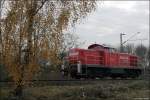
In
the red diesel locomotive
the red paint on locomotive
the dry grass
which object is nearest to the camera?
the dry grass

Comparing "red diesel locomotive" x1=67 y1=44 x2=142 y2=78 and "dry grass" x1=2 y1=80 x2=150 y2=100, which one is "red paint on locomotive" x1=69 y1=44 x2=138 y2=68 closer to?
"red diesel locomotive" x1=67 y1=44 x2=142 y2=78

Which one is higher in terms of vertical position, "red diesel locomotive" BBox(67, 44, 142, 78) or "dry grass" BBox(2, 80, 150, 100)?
"red diesel locomotive" BBox(67, 44, 142, 78)

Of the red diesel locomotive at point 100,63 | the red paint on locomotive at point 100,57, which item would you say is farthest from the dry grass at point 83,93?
the red paint on locomotive at point 100,57

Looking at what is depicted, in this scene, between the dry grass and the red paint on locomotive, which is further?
the red paint on locomotive

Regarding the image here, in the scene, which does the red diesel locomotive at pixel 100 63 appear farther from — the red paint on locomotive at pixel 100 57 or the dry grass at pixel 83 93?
the dry grass at pixel 83 93

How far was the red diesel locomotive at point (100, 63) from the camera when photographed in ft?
111

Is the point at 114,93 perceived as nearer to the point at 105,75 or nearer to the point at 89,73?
the point at 89,73

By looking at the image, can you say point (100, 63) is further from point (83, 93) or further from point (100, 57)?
point (83, 93)

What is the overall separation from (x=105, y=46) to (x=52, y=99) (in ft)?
55.3

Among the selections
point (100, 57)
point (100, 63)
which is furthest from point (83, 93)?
point (100, 57)

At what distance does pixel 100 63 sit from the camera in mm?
36531

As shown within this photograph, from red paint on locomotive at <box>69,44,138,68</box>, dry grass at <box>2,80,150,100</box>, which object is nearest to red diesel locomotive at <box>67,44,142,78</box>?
red paint on locomotive at <box>69,44,138,68</box>

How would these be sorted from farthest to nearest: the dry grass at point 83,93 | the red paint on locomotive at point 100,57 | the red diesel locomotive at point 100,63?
the red paint on locomotive at point 100,57 → the red diesel locomotive at point 100,63 → the dry grass at point 83,93

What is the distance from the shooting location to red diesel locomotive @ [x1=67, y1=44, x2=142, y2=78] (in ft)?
111
